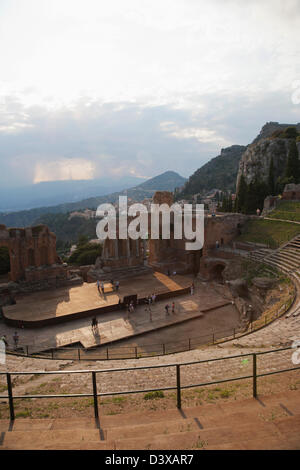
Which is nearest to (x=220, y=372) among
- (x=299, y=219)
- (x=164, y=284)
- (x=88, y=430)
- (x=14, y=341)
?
(x=88, y=430)

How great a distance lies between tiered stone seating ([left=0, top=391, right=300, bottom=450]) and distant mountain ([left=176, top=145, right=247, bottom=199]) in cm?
12212

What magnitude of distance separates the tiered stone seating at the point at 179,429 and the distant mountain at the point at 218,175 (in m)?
122

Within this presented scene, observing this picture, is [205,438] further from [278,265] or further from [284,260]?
[284,260]

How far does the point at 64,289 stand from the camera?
26.2 meters

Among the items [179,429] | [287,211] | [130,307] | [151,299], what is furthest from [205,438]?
[287,211]

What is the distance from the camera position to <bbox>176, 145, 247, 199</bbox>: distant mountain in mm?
131650

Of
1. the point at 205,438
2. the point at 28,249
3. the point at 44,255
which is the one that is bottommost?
the point at 44,255

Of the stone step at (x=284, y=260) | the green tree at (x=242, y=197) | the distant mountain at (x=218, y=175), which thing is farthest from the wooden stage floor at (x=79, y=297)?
the distant mountain at (x=218, y=175)

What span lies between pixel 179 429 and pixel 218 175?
14189cm

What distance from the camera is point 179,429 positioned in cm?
503

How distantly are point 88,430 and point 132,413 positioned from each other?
1.12 meters

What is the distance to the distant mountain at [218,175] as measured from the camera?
132m

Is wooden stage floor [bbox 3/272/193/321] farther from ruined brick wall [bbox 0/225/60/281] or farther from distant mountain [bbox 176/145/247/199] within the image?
distant mountain [bbox 176/145/247/199]
